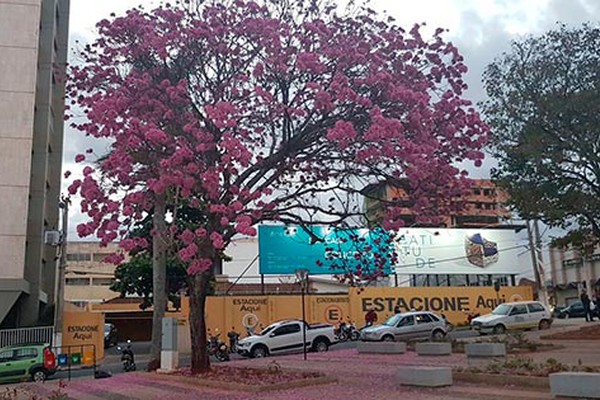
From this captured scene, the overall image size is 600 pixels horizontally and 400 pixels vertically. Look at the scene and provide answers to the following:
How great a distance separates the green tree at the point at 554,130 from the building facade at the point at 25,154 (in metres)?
17.9

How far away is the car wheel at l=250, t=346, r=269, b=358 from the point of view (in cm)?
2672

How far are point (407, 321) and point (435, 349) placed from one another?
29.5 feet

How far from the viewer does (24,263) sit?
1194 inches

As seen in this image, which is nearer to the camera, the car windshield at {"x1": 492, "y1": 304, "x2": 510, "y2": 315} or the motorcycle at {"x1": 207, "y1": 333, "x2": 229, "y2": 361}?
the motorcycle at {"x1": 207, "y1": 333, "x2": 229, "y2": 361}

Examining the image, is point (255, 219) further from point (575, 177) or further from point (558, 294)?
point (558, 294)

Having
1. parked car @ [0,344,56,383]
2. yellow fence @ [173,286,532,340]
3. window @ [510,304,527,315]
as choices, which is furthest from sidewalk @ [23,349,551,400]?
yellow fence @ [173,286,532,340]

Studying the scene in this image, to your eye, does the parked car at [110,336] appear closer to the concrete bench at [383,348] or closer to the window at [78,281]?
the concrete bench at [383,348]

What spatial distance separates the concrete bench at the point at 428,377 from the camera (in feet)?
40.4

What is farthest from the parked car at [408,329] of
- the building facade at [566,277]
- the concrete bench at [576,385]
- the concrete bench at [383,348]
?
the building facade at [566,277]

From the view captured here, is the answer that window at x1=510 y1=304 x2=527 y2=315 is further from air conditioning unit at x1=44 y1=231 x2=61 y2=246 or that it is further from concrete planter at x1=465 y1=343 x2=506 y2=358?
air conditioning unit at x1=44 y1=231 x2=61 y2=246

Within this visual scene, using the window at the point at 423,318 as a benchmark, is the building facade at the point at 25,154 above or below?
above

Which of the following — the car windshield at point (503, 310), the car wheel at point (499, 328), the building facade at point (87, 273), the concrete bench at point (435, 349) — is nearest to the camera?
the concrete bench at point (435, 349)

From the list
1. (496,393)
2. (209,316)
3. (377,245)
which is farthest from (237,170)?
(209,316)

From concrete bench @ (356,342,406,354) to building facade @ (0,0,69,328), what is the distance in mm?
15168
